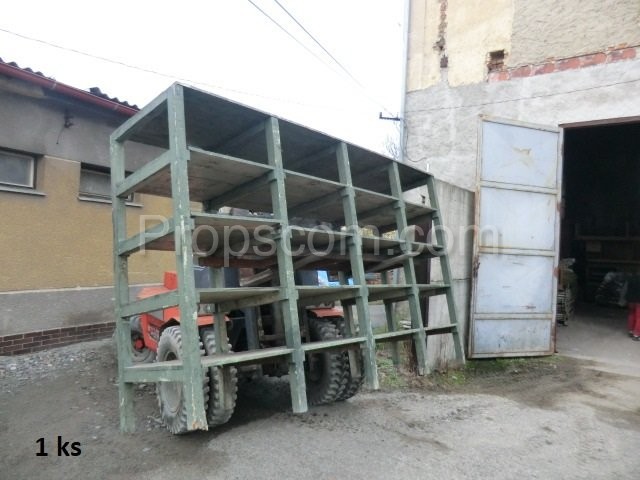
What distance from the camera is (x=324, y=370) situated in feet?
Result: 15.3

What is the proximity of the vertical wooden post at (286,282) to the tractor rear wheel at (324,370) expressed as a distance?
1.36 metres

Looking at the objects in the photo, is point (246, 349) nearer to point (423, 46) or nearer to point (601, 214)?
point (423, 46)

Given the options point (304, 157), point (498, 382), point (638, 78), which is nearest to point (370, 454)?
point (304, 157)

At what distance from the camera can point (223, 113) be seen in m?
3.32

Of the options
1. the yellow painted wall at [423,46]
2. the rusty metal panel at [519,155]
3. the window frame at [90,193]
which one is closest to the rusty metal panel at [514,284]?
the rusty metal panel at [519,155]

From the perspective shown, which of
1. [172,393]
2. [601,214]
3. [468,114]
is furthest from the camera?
[601,214]

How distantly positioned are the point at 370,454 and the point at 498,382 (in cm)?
301

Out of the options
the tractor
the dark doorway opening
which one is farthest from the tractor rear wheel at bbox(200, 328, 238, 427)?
the dark doorway opening

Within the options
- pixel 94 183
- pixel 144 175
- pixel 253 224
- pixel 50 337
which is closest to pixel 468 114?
pixel 253 224

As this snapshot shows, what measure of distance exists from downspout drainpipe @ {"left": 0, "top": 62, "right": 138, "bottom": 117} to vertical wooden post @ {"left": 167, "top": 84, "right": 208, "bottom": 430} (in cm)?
449

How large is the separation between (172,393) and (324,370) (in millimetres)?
1497

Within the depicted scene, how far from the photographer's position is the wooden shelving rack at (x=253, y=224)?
2.82 metres

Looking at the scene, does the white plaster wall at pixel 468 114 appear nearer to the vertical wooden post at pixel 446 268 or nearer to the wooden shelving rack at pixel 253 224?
the vertical wooden post at pixel 446 268

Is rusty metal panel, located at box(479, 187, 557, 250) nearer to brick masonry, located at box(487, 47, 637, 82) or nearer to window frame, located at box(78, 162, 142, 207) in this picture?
brick masonry, located at box(487, 47, 637, 82)
